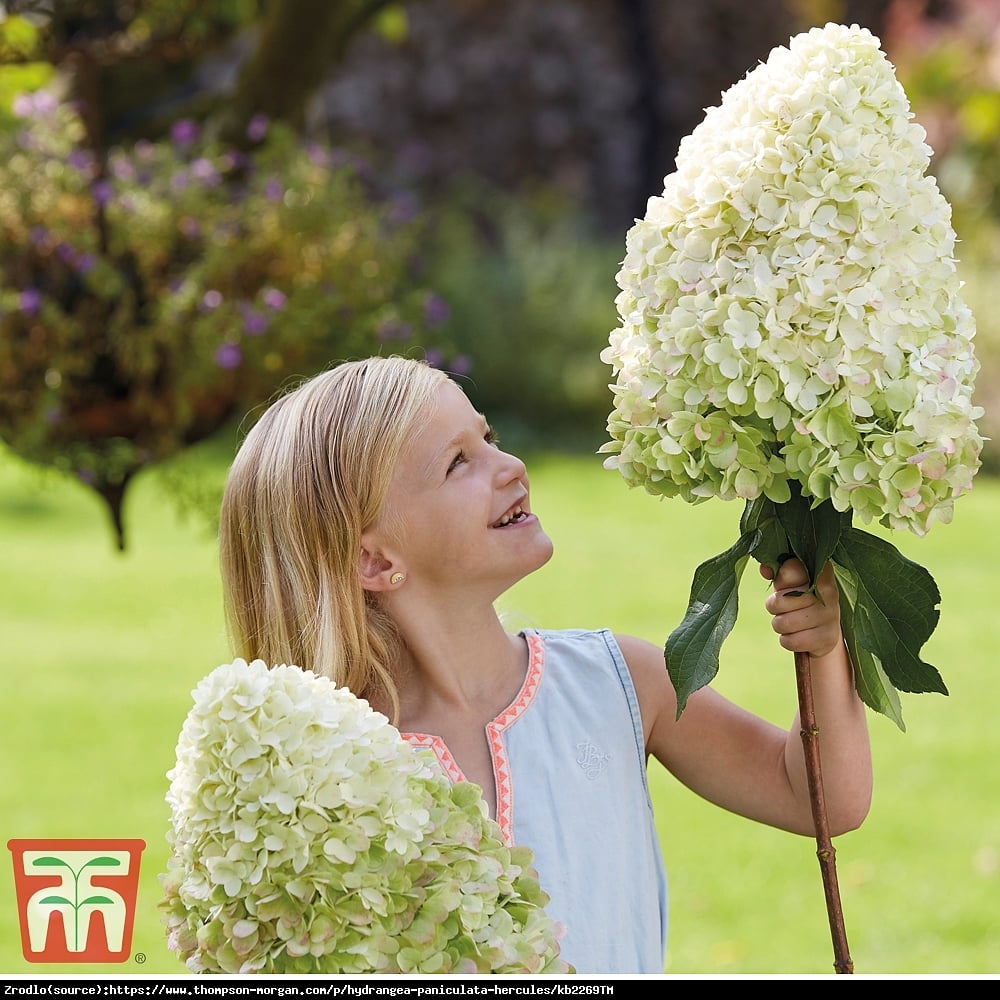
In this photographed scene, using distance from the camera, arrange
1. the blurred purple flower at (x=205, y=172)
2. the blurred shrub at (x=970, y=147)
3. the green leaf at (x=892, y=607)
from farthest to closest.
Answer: the blurred shrub at (x=970, y=147) < the blurred purple flower at (x=205, y=172) < the green leaf at (x=892, y=607)

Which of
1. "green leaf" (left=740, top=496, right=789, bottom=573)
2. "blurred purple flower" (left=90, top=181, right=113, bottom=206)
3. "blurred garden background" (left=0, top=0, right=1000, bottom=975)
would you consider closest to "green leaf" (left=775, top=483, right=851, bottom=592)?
"green leaf" (left=740, top=496, right=789, bottom=573)

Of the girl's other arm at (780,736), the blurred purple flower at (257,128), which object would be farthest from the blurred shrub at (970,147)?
the girl's other arm at (780,736)

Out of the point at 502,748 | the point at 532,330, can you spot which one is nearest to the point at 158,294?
the point at 502,748

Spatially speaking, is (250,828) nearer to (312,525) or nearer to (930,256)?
(312,525)

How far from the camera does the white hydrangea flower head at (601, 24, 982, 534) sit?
4.14 ft

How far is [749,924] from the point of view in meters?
3.91

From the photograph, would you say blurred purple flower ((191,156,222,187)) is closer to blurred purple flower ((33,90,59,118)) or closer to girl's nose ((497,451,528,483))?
blurred purple flower ((33,90,59,118))

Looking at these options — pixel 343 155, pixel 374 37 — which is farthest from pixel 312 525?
pixel 374 37

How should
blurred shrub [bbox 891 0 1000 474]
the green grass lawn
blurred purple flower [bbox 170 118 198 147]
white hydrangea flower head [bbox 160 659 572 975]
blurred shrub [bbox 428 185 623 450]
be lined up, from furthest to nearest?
blurred shrub [bbox 428 185 623 450] → blurred shrub [bbox 891 0 1000 474] → the green grass lawn → blurred purple flower [bbox 170 118 198 147] → white hydrangea flower head [bbox 160 659 572 975]

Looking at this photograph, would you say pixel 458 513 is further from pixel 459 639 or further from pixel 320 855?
pixel 320 855

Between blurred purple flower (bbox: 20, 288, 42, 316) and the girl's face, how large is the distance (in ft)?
4.25

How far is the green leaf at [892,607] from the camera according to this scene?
1.34m

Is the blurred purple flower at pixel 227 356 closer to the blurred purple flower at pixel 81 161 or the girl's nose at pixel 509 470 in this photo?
the blurred purple flower at pixel 81 161

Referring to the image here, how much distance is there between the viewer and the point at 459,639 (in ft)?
5.92
